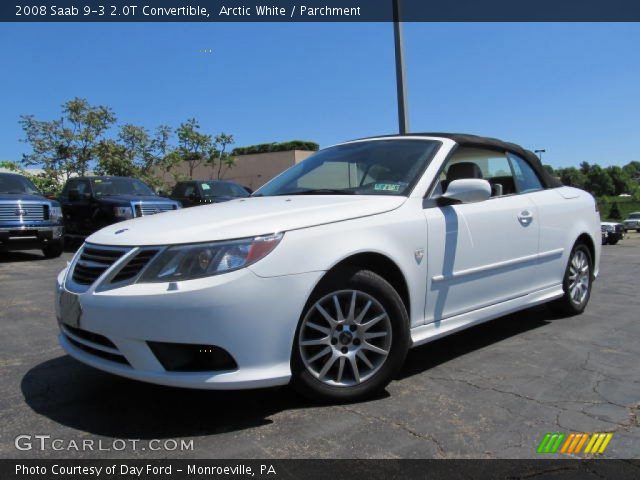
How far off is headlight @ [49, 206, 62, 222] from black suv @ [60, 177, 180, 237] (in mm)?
703

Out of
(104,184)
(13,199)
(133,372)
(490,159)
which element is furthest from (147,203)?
(133,372)

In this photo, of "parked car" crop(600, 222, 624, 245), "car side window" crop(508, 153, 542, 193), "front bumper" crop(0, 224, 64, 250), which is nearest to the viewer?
"car side window" crop(508, 153, 542, 193)

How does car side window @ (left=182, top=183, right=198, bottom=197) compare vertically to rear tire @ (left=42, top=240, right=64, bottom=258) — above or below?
above

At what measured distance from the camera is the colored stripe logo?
244 cm

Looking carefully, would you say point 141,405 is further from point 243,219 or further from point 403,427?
point 403,427

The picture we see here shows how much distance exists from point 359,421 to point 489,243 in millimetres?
1699

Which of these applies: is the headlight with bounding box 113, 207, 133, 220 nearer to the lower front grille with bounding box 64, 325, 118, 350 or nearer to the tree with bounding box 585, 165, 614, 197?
the lower front grille with bounding box 64, 325, 118, 350

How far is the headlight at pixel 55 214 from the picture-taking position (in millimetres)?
10484

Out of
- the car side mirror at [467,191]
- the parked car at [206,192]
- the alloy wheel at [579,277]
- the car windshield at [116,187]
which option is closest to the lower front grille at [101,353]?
the car side mirror at [467,191]

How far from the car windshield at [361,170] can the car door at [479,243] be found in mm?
205

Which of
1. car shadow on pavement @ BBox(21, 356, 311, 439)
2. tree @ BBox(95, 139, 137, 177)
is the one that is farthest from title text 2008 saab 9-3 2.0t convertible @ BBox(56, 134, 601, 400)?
tree @ BBox(95, 139, 137, 177)

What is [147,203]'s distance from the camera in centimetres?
1109

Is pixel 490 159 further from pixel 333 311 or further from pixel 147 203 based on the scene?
pixel 147 203

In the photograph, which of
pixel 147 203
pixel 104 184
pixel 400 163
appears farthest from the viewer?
pixel 104 184
